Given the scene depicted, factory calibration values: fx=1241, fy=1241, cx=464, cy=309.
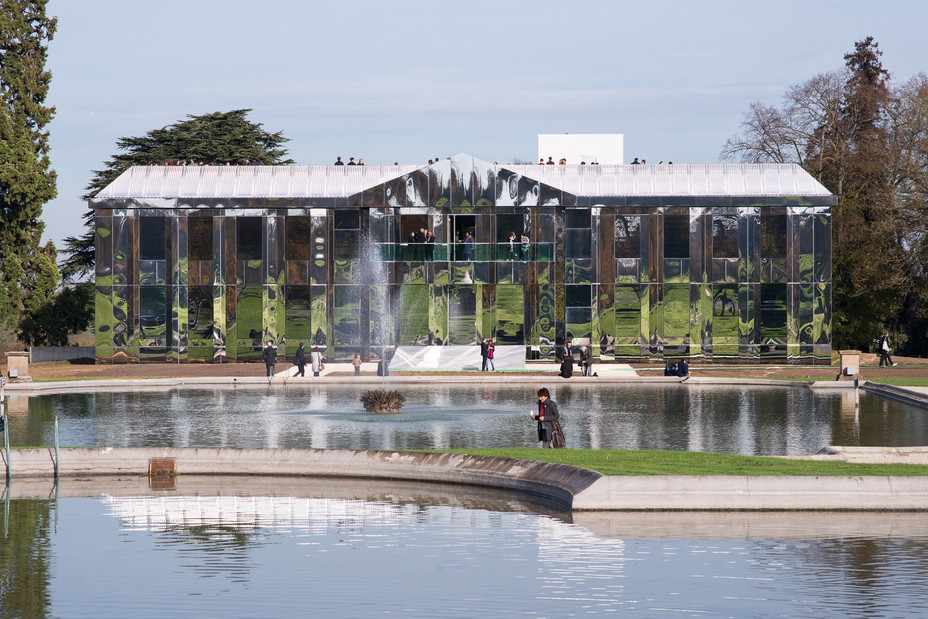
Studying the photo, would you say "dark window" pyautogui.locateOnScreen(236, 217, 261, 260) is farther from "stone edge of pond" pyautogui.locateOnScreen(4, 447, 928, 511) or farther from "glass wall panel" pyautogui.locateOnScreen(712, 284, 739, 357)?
"stone edge of pond" pyautogui.locateOnScreen(4, 447, 928, 511)

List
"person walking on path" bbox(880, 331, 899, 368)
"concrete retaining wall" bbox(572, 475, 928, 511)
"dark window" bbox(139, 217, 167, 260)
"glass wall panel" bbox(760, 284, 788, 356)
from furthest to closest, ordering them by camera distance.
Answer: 1. "dark window" bbox(139, 217, 167, 260)
2. "glass wall panel" bbox(760, 284, 788, 356)
3. "person walking on path" bbox(880, 331, 899, 368)
4. "concrete retaining wall" bbox(572, 475, 928, 511)

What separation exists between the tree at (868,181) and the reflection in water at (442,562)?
53.1m

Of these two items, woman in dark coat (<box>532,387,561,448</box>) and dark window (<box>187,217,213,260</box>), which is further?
dark window (<box>187,217,213,260</box>)

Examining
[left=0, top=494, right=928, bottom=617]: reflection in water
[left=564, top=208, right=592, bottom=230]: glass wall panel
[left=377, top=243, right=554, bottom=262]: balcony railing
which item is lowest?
[left=0, top=494, right=928, bottom=617]: reflection in water

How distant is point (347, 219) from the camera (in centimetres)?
6006

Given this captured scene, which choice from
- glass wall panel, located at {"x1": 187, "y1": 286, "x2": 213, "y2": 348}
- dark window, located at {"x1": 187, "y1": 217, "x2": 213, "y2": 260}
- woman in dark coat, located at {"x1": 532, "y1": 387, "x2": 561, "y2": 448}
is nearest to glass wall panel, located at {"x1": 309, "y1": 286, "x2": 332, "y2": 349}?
glass wall panel, located at {"x1": 187, "y1": 286, "x2": 213, "y2": 348}

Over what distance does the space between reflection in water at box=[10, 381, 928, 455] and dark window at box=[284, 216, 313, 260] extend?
54.6ft

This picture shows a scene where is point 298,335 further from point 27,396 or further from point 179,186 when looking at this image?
point 27,396

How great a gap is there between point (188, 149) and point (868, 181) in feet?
135

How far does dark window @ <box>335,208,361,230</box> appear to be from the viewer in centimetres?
6003

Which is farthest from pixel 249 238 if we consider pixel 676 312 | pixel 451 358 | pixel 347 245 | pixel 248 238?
pixel 676 312

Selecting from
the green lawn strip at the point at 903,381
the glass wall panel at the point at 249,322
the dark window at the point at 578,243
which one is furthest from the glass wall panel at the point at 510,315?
the green lawn strip at the point at 903,381

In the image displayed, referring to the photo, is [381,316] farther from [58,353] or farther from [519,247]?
[58,353]

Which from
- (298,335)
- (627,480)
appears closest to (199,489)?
(627,480)
